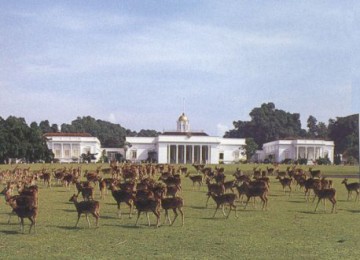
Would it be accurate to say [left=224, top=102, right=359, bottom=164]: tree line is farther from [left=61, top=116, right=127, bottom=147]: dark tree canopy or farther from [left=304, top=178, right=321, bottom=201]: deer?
[left=304, top=178, right=321, bottom=201]: deer

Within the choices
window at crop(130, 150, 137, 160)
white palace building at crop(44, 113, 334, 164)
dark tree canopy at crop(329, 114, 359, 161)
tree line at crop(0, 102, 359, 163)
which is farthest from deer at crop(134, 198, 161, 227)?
window at crop(130, 150, 137, 160)

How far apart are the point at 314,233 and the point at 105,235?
5091mm

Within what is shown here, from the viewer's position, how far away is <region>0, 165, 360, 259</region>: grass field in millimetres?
12492

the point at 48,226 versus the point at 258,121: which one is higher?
→ the point at 258,121

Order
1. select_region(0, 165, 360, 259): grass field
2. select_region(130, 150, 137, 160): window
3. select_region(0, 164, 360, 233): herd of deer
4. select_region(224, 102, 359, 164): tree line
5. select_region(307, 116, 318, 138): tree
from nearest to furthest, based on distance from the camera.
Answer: select_region(0, 165, 360, 259): grass field, select_region(0, 164, 360, 233): herd of deer, select_region(130, 150, 137, 160): window, select_region(224, 102, 359, 164): tree line, select_region(307, 116, 318, 138): tree

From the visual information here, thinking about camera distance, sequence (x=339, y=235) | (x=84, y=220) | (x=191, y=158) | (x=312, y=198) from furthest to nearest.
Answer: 1. (x=191, y=158)
2. (x=312, y=198)
3. (x=84, y=220)
4. (x=339, y=235)

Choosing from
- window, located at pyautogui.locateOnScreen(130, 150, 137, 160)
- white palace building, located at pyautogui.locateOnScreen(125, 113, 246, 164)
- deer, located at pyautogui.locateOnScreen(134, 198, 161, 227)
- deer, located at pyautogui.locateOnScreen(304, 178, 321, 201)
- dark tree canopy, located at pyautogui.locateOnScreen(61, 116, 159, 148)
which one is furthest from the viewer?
dark tree canopy, located at pyautogui.locateOnScreen(61, 116, 159, 148)

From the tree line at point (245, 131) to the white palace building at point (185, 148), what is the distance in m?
4.69

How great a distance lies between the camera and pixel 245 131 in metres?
139

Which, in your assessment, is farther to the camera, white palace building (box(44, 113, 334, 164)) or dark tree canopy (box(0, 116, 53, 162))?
white palace building (box(44, 113, 334, 164))

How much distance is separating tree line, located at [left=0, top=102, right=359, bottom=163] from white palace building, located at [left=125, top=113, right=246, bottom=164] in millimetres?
4692

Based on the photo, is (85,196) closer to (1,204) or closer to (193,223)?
(1,204)

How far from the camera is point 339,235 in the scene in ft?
49.2

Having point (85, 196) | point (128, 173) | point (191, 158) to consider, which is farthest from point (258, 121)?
point (85, 196)
